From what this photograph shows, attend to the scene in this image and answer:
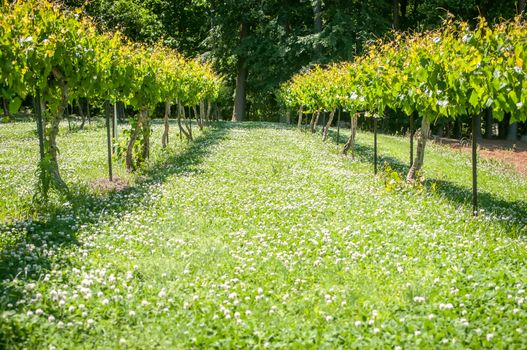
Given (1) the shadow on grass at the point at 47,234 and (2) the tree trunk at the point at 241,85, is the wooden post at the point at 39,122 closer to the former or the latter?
(1) the shadow on grass at the point at 47,234

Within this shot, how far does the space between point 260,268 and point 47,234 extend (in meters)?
3.78

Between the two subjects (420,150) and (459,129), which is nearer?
(420,150)

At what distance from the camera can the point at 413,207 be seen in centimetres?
1084

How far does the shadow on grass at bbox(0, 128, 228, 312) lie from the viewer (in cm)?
638

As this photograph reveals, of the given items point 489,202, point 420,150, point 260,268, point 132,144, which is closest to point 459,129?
point 420,150

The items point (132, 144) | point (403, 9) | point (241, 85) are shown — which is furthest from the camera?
point (241, 85)

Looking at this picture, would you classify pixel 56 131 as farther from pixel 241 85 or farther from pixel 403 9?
pixel 403 9

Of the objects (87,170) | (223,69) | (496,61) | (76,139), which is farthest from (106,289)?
(223,69)

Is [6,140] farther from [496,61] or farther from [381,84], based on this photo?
[496,61]

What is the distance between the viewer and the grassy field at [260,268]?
206 inches

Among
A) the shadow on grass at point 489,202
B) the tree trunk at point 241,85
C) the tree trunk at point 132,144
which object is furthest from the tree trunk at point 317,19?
the tree trunk at point 132,144

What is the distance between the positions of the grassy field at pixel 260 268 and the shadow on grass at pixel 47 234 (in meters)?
0.04

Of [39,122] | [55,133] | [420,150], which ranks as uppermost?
[39,122]

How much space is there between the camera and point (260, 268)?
281 inches
